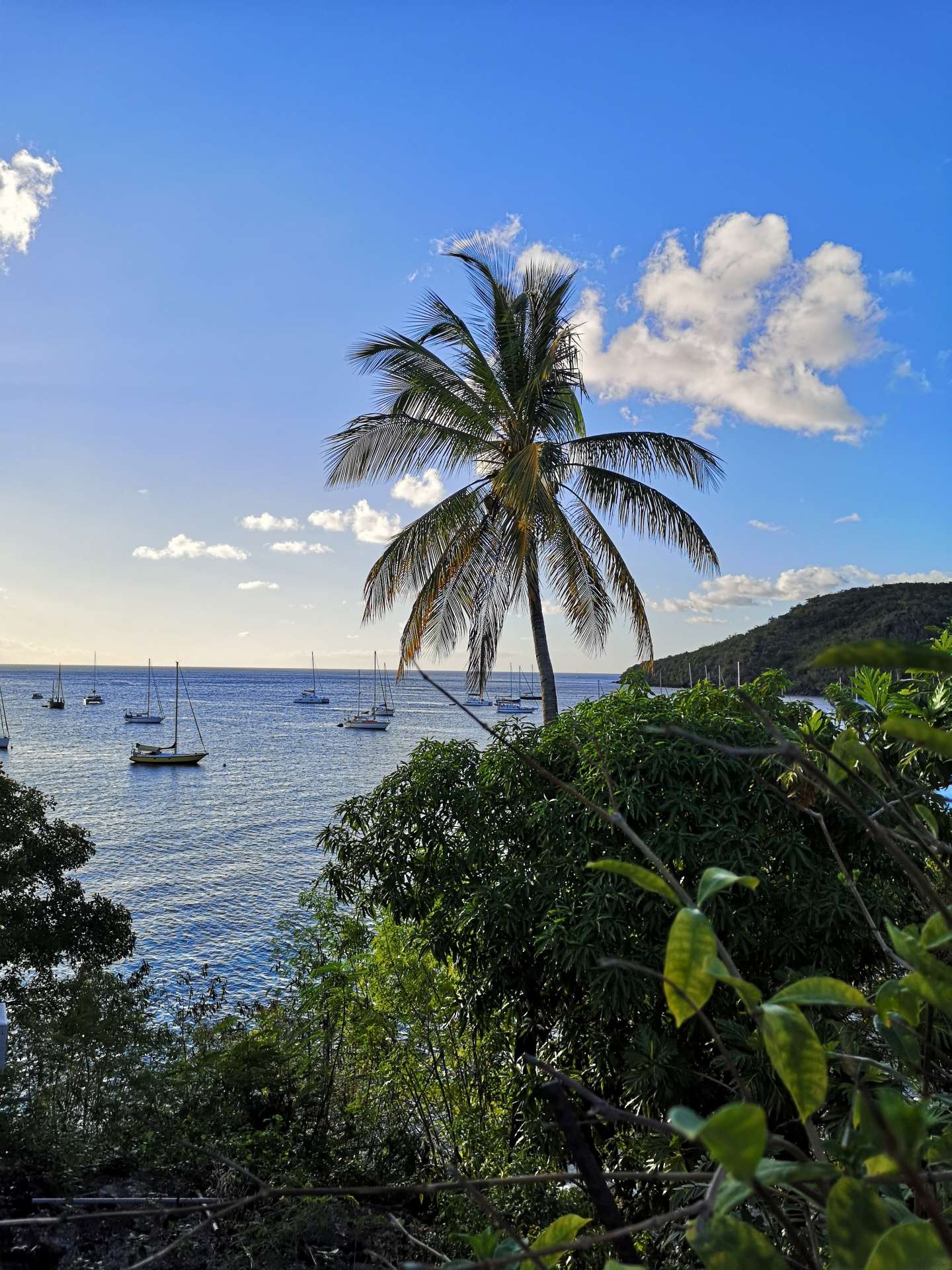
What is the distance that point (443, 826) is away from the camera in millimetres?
4906

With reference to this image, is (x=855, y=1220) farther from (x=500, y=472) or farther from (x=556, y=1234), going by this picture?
(x=500, y=472)

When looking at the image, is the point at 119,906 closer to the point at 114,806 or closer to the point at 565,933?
the point at 565,933

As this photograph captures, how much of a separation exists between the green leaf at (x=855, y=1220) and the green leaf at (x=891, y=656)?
27cm

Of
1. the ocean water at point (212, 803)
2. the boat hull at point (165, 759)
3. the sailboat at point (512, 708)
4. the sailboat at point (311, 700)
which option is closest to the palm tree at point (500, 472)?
the ocean water at point (212, 803)

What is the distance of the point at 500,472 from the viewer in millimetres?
8227

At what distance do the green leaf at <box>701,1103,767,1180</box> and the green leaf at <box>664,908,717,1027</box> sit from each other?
0.12m

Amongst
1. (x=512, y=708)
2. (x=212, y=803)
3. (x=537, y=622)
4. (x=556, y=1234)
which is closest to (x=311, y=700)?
(x=512, y=708)

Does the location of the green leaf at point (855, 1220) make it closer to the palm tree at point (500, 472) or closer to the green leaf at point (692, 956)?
the green leaf at point (692, 956)

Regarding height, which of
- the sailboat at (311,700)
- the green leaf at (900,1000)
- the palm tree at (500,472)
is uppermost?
the palm tree at (500,472)

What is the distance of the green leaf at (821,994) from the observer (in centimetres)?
47

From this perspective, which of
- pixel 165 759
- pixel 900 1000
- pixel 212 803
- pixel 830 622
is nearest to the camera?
pixel 900 1000

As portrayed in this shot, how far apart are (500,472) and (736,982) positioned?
314 inches

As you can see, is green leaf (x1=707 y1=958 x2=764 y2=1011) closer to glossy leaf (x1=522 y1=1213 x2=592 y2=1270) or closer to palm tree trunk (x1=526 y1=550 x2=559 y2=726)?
glossy leaf (x1=522 y1=1213 x2=592 y2=1270)

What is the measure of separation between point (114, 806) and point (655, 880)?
29150mm
